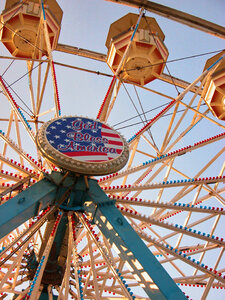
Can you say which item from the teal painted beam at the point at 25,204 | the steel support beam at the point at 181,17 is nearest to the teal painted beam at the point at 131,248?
the teal painted beam at the point at 25,204

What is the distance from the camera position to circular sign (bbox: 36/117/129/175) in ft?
28.2

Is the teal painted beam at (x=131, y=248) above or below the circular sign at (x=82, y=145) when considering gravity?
below

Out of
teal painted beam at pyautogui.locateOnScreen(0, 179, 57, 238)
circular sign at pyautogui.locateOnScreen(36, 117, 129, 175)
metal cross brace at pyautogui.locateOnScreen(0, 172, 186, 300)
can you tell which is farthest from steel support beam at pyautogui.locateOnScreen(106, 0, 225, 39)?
teal painted beam at pyautogui.locateOnScreen(0, 179, 57, 238)

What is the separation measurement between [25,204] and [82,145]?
2.10 meters

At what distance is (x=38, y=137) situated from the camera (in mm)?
9031

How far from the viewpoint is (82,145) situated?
9.22m

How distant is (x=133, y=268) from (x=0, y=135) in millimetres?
4940

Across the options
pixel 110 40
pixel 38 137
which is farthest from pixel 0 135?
pixel 110 40

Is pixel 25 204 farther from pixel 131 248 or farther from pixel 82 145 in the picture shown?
pixel 131 248

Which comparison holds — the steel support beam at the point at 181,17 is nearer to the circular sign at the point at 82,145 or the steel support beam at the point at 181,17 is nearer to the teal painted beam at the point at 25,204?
the circular sign at the point at 82,145

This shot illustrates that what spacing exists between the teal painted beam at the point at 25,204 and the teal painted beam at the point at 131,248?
1002mm

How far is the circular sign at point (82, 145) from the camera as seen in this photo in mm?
8594

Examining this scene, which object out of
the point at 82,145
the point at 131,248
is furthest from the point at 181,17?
the point at 131,248

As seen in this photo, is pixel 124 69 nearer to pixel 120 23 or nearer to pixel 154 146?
pixel 120 23
